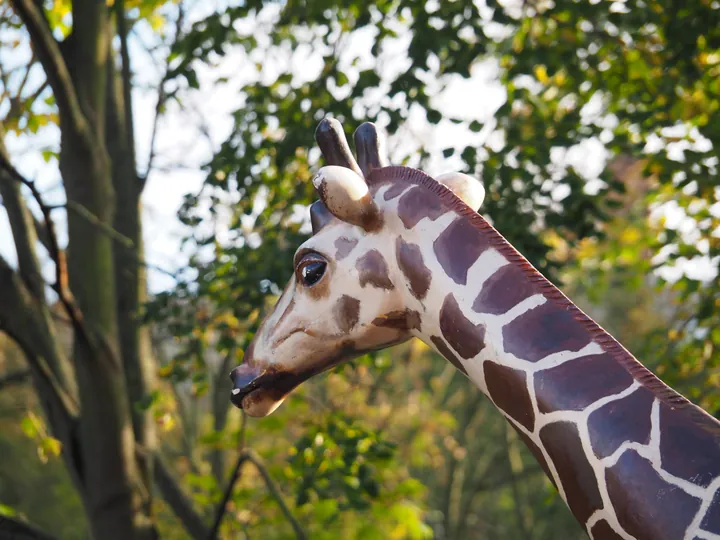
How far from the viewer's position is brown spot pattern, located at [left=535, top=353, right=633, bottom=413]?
1.44 metres

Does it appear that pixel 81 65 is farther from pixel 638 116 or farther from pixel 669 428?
pixel 669 428

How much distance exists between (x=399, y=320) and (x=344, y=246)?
0.72 ft

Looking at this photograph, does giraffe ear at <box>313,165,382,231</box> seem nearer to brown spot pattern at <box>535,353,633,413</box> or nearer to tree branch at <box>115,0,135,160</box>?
brown spot pattern at <box>535,353,633,413</box>

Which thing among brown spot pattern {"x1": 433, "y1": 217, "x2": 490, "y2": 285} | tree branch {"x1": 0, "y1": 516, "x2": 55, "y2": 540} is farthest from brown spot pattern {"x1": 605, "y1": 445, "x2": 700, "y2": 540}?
tree branch {"x1": 0, "y1": 516, "x2": 55, "y2": 540}

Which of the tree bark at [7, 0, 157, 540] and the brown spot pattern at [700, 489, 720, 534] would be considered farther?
the tree bark at [7, 0, 157, 540]

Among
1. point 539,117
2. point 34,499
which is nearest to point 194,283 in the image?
point 539,117

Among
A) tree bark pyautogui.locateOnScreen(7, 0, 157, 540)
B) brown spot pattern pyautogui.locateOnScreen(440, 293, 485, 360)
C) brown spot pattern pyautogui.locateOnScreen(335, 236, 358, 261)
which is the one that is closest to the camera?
brown spot pattern pyautogui.locateOnScreen(440, 293, 485, 360)

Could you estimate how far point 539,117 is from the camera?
4090 mm

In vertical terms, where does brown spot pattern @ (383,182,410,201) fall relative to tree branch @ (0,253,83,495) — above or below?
below

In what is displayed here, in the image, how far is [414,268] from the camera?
177 centimetres

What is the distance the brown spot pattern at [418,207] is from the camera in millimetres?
1761

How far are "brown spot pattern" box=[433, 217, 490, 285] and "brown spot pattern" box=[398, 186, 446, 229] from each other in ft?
0.18

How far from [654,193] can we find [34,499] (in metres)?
12.1

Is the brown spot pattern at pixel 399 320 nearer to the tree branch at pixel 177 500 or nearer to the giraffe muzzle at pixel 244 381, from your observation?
the giraffe muzzle at pixel 244 381
